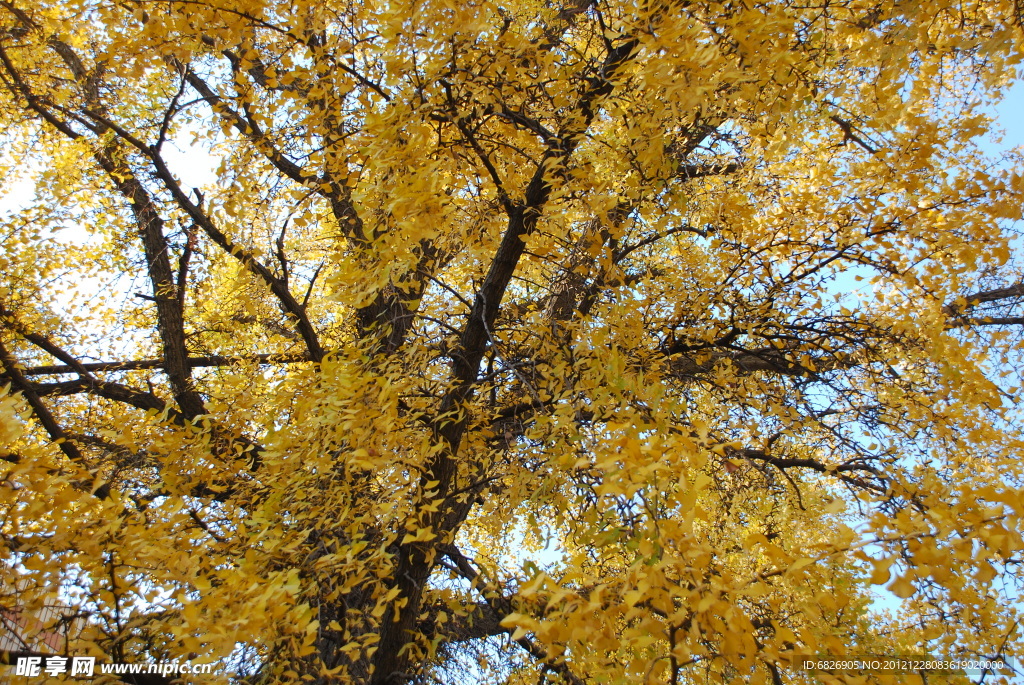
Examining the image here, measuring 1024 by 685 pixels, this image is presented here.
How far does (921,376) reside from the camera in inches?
170

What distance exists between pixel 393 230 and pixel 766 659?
211 cm

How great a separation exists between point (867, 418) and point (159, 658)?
4.44 meters

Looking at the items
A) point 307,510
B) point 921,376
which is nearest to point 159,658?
point 307,510

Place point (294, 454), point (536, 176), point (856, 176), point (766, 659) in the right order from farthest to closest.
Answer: point (856, 176)
point (536, 176)
point (294, 454)
point (766, 659)

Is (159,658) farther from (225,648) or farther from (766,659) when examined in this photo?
(766,659)

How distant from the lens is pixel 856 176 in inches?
152

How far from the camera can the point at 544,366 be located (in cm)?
301

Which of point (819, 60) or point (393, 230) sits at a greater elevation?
point (819, 60)

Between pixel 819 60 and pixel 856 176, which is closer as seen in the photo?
pixel 819 60

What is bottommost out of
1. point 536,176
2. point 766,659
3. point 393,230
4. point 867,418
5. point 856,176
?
point 766,659

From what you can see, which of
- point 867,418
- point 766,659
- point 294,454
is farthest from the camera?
point 867,418

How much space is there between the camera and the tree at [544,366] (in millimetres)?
1772

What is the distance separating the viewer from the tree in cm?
177

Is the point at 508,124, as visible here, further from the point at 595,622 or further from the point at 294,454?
the point at 595,622
